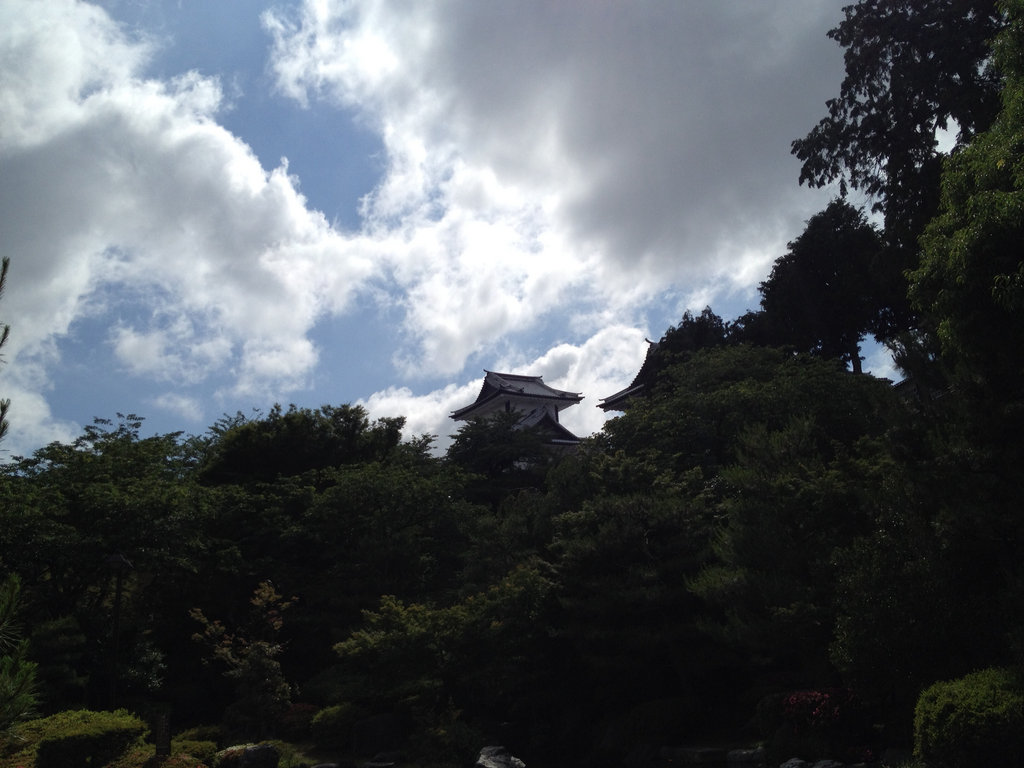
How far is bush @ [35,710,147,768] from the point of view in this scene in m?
10.7

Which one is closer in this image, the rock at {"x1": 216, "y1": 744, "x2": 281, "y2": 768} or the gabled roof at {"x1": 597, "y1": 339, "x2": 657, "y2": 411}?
the rock at {"x1": 216, "y1": 744, "x2": 281, "y2": 768}

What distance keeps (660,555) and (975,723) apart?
6.65 meters

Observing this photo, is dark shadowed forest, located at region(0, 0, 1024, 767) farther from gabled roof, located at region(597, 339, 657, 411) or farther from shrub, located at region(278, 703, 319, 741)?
gabled roof, located at region(597, 339, 657, 411)

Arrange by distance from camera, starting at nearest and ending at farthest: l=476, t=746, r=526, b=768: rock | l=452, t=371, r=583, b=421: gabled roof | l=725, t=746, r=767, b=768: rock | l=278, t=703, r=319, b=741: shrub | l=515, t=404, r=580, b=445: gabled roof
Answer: l=725, t=746, r=767, b=768: rock, l=476, t=746, r=526, b=768: rock, l=278, t=703, r=319, b=741: shrub, l=515, t=404, r=580, b=445: gabled roof, l=452, t=371, r=583, b=421: gabled roof

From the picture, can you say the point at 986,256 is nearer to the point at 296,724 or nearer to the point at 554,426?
the point at 296,724

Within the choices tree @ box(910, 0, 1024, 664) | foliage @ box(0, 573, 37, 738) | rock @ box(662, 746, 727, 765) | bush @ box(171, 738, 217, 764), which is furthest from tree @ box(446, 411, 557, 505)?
foliage @ box(0, 573, 37, 738)

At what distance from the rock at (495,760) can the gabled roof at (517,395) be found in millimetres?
34343

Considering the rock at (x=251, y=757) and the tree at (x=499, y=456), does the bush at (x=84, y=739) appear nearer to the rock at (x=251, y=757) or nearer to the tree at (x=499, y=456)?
the rock at (x=251, y=757)

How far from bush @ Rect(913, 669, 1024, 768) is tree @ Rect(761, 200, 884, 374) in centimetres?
2320

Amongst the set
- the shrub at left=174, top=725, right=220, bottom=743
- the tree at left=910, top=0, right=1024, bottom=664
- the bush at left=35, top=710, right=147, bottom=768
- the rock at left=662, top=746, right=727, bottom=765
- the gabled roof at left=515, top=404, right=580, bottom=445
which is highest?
the gabled roof at left=515, top=404, right=580, bottom=445

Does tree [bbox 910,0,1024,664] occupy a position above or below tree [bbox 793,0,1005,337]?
below

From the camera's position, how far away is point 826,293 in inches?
1158

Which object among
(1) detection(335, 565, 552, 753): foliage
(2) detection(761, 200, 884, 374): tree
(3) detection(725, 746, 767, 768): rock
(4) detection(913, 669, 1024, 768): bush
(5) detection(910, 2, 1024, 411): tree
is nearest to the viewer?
(4) detection(913, 669, 1024, 768): bush

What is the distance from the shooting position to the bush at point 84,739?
1066 centimetres
